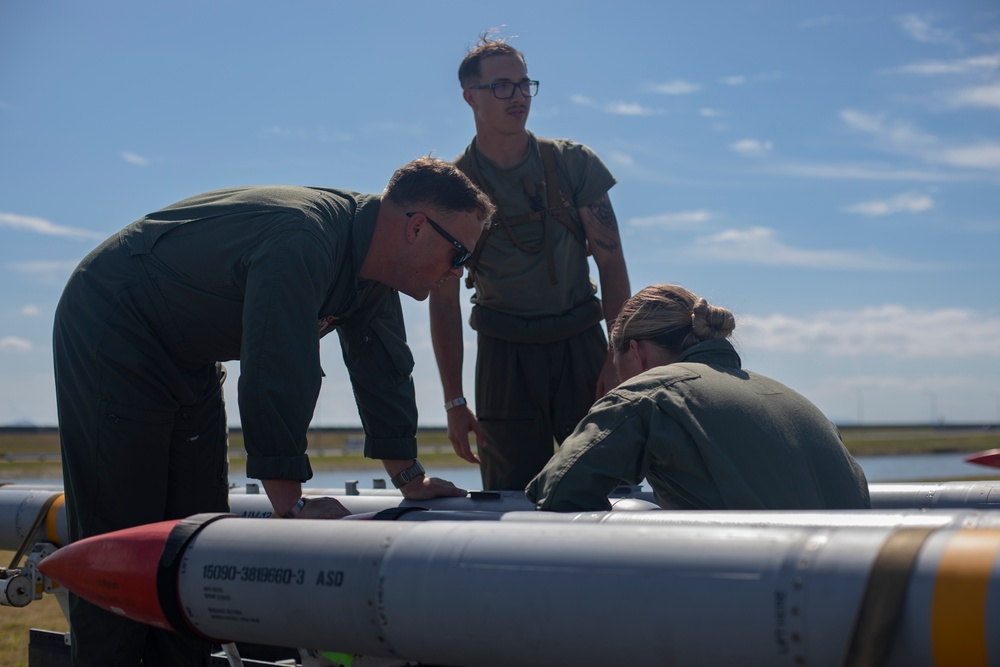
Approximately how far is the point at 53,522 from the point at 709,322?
12.4 feet

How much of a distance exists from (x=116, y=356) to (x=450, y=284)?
7.26ft

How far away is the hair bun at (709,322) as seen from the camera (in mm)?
3225

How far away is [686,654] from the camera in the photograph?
6.23 ft

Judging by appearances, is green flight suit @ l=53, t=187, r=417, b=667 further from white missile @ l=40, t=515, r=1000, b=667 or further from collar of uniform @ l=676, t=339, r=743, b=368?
collar of uniform @ l=676, t=339, r=743, b=368

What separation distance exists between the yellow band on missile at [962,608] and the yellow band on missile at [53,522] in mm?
4641

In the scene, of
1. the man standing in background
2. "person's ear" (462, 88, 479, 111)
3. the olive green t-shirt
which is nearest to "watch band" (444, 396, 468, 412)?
the man standing in background

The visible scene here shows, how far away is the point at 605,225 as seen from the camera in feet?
16.3

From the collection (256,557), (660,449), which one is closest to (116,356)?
(256,557)

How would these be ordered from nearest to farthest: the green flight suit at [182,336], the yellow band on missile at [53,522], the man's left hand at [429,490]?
the green flight suit at [182,336] < the man's left hand at [429,490] < the yellow band on missile at [53,522]

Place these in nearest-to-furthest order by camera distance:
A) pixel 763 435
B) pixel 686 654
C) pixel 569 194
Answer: pixel 686 654 < pixel 763 435 < pixel 569 194

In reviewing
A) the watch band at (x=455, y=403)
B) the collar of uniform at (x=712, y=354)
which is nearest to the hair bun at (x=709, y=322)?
the collar of uniform at (x=712, y=354)

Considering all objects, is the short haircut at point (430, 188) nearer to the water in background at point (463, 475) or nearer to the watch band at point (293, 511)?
the watch band at point (293, 511)

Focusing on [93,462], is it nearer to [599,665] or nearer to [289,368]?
[289,368]

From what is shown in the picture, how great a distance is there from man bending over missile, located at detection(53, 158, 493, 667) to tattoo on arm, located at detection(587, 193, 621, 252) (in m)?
1.63
